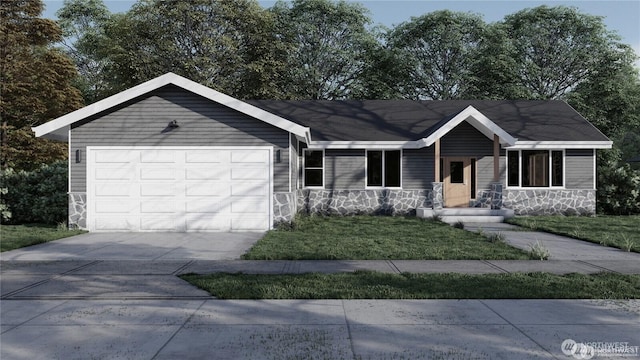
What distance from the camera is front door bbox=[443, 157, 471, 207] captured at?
19.1 metres

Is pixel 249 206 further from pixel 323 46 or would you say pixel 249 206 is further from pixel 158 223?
pixel 323 46

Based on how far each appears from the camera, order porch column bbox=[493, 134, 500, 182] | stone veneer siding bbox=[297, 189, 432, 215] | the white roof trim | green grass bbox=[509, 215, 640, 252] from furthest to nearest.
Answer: stone veneer siding bbox=[297, 189, 432, 215] → porch column bbox=[493, 134, 500, 182] → the white roof trim → green grass bbox=[509, 215, 640, 252]

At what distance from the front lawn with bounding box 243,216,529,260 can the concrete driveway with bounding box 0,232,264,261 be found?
2.25ft

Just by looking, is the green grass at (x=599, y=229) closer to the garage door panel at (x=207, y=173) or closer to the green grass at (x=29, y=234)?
the garage door panel at (x=207, y=173)

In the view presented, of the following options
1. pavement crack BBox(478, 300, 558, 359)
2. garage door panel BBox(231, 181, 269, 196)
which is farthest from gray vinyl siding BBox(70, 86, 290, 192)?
pavement crack BBox(478, 300, 558, 359)

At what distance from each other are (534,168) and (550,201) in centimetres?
153

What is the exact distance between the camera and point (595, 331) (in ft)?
15.6

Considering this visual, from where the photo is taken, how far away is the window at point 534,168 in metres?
18.8

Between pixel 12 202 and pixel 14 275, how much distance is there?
10585 millimetres

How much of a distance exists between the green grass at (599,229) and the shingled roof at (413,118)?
3864 mm

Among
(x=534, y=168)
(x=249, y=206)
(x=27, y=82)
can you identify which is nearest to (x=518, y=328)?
(x=249, y=206)

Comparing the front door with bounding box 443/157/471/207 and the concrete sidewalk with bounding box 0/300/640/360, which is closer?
the concrete sidewalk with bounding box 0/300/640/360

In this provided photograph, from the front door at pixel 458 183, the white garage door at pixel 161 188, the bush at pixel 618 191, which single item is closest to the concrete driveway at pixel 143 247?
the white garage door at pixel 161 188

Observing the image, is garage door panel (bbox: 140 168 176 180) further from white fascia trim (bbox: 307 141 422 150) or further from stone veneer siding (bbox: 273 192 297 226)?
white fascia trim (bbox: 307 141 422 150)
